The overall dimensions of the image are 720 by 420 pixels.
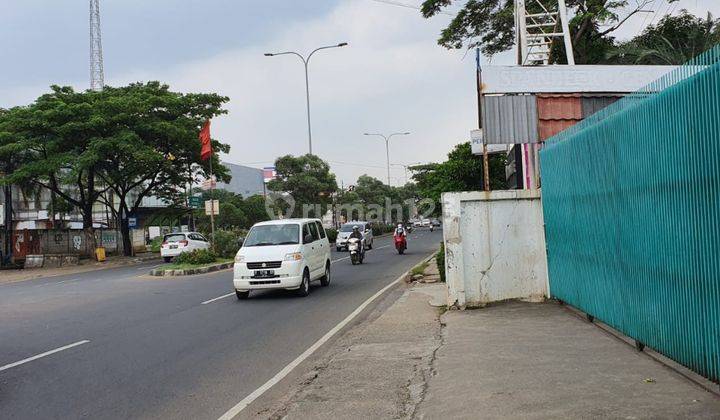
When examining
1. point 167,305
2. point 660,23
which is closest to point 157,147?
point 167,305

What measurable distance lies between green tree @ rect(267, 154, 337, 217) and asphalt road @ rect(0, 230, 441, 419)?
3636cm

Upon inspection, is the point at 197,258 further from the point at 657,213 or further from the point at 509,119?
the point at 657,213

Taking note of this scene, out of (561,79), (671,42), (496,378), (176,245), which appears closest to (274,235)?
(561,79)

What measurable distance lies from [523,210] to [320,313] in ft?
13.4

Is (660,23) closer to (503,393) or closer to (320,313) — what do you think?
(320,313)

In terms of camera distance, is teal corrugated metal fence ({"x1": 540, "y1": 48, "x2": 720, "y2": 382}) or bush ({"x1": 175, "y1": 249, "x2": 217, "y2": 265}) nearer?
teal corrugated metal fence ({"x1": 540, "y1": 48, "x2": 720, "y2": 382})

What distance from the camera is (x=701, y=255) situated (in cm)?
464

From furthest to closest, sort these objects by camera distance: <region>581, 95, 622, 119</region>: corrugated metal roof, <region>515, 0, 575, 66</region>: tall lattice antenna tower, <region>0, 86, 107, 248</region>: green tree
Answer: <region>0, 86, 107, 248</region>: green tree
<region>515, 0, 575, 66</region>: tall lattice antenna tower
<region>581, 95, 622, 119</region>: corrugated metal roof

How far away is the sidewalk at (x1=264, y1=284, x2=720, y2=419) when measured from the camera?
15.3 feet

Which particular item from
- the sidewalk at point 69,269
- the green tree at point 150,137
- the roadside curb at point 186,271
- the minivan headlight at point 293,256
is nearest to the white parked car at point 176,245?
the sidewalk at point 69,269

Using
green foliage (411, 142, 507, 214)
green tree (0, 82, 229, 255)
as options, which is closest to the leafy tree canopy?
green foliage (411, 142, 507, 214)

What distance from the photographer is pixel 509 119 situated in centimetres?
1101

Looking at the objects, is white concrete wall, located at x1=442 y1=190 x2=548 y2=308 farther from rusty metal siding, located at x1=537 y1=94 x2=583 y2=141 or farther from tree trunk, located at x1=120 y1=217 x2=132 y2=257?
tree trunk, located at x1=120 y1=217 x2=132 y2=257

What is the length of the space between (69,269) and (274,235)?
21756 mm
